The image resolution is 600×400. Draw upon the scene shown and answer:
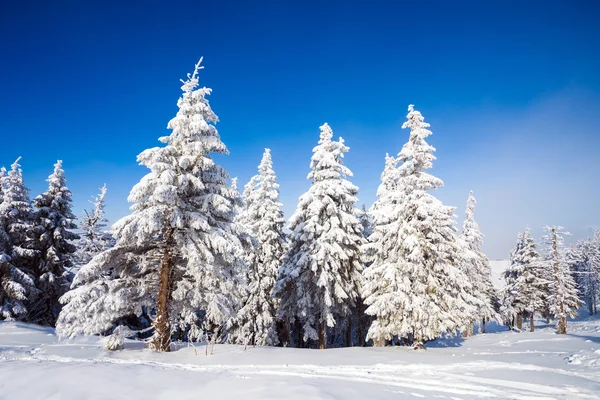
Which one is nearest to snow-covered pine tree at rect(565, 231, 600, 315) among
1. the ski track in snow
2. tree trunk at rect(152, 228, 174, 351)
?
the ski track in snow

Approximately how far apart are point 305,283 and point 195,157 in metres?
12.5

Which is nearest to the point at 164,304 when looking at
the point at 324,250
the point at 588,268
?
the point at 324,250

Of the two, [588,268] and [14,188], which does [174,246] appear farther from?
[588,268]

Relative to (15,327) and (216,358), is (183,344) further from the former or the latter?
(15,327)

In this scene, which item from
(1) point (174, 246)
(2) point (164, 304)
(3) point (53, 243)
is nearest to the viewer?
(2) point (164, 304)

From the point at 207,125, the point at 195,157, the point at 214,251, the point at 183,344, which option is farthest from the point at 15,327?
the point at 207,125

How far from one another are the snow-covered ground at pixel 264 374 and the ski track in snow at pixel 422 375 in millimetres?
29

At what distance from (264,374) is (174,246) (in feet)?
24.7

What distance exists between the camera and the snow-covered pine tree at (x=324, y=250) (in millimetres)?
22645

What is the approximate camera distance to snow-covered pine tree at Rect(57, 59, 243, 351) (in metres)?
13.2

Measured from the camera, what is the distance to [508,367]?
42.3 feet

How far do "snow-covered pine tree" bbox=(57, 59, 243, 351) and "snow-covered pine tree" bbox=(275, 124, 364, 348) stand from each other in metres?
8.32

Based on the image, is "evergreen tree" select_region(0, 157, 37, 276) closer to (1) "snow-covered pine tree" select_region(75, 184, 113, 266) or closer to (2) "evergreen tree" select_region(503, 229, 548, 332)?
(1) "snow-covered pine tree" select_region(75, 184, 113, 266)

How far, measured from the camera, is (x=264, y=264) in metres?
27.6
